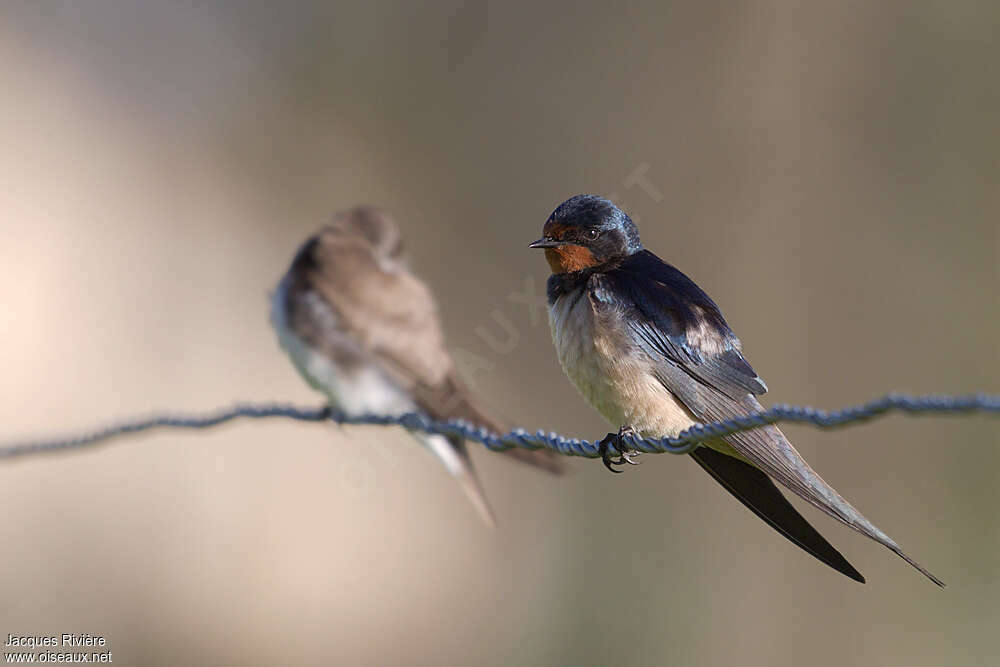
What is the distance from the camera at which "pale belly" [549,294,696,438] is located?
2.27 metres

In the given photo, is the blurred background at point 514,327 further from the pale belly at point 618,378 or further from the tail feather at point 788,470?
the tail feather at point 788,470

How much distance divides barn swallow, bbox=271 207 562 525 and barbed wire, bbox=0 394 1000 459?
152 millimetres

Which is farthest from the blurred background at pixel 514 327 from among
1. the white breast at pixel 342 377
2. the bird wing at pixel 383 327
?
the white breast at pixel 342 377

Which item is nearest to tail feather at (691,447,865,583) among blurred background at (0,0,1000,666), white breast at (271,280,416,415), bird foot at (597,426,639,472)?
bird foot at (597,426,639,472)

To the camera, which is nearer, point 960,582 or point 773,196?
point 960,582

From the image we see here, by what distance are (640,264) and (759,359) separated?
369cm

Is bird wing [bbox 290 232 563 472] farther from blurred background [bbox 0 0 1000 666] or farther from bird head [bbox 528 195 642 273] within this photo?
blurred background [bbox 0 0 1000 666]

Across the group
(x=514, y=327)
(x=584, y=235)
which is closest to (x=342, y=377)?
(x=584, y=235)

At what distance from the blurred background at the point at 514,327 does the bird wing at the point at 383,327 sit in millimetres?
1970

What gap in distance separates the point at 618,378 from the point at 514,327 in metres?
4.14

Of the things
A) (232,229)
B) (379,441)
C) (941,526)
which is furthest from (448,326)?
(941,526)

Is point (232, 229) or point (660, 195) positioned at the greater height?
point (232, 229)

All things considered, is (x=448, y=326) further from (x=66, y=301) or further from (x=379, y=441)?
(x=66, y=301)

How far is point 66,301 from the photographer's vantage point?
6344 millimetres
